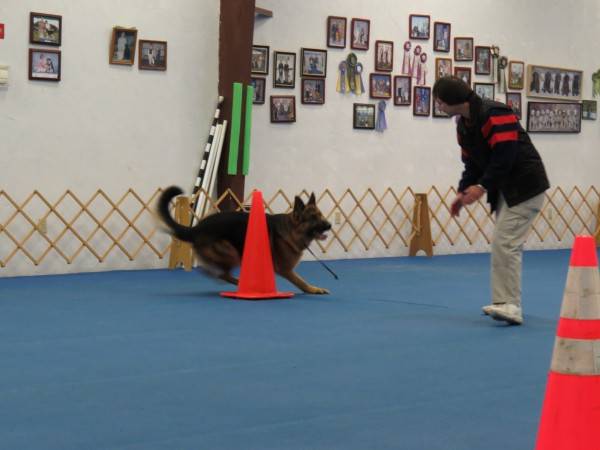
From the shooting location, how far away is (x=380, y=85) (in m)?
9.84

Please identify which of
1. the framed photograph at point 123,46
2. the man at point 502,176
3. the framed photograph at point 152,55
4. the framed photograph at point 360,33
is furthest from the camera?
the framed photograph at point 360,33

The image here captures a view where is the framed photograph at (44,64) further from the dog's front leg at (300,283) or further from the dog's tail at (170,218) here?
the dog's front leg at (300,283)

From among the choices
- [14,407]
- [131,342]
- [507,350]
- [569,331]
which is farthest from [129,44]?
[569,331]

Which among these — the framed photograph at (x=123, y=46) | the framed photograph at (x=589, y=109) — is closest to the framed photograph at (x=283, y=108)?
the framed photograph at (x=123, y=46)

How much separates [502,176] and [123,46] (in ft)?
13.2

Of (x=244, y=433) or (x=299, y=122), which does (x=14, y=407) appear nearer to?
(x=244, y=433)

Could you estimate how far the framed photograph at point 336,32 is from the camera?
31.1 ft

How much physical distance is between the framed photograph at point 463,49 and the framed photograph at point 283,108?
2.01 metres

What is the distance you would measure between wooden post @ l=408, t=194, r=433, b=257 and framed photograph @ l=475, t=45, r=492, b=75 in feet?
5.10

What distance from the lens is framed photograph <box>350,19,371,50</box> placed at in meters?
9.63

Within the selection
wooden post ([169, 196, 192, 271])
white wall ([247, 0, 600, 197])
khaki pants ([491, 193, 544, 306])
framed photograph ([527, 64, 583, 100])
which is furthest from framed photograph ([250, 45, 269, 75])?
khaki pants ([491, 193, 544, 306])

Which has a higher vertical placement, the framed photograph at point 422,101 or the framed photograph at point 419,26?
the framed photograph at point 419,26

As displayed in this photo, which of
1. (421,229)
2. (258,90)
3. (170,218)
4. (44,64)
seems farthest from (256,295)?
(421,229)

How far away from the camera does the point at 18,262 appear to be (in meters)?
7.83
